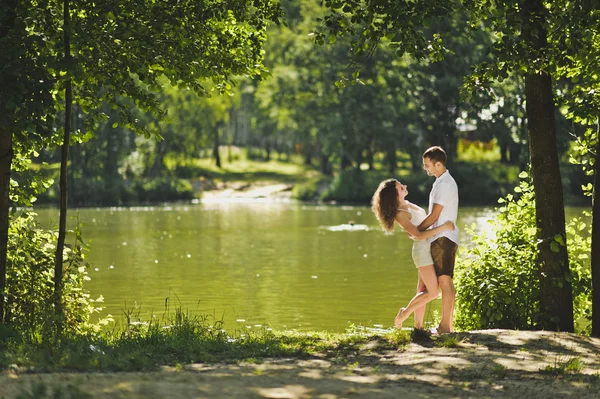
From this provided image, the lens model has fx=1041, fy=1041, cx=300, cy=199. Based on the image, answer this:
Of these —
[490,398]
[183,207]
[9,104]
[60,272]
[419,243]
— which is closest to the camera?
[490,398]

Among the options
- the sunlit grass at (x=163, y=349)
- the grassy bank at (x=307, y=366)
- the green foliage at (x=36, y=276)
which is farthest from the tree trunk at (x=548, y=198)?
the green foliage at (x=36, y=276)

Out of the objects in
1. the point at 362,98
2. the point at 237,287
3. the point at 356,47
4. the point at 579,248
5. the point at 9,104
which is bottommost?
the point at 237,287

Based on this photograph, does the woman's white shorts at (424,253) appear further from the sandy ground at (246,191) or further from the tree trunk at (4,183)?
the sandy ground at (246,191)

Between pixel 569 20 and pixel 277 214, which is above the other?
pixel 569 20

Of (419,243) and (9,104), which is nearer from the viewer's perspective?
(9,104)

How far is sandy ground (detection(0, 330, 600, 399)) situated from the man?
1.17 meters

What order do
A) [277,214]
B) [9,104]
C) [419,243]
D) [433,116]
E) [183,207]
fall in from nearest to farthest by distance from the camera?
[9,104], [419,243], [277,214], [183,207], [433,116]

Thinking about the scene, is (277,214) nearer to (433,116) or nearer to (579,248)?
(433,116)

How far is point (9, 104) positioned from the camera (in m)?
10.0

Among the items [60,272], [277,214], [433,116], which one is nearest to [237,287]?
[60,272]

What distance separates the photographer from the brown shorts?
10.9 m

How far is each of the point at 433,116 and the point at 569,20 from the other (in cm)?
5413

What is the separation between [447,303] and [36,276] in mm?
5052

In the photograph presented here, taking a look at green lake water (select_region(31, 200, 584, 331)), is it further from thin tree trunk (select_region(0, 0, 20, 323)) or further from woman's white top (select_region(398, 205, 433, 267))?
woman's white top (select_region(398, 205, 433, 267))
